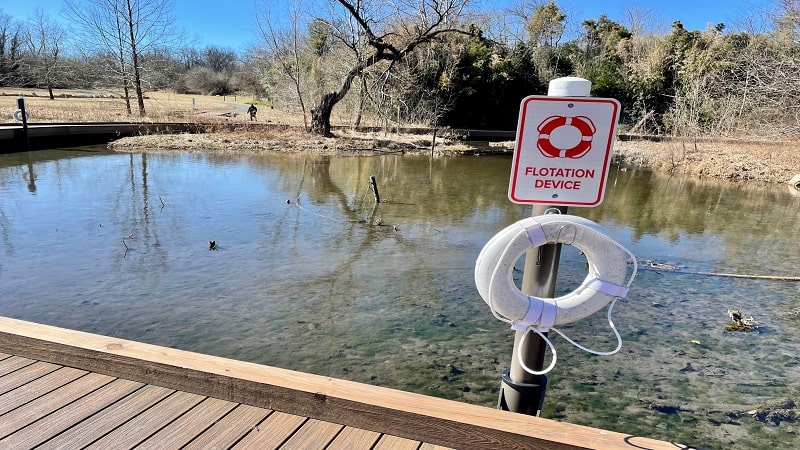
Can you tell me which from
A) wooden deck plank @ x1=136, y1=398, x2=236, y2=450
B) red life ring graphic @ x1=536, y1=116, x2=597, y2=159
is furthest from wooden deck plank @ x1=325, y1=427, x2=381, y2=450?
red life ring graphic @ x1=536, y1=116, x2=597, y2=159

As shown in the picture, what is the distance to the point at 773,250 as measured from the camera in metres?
7.05

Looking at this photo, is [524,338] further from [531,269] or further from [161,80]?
[161,80]

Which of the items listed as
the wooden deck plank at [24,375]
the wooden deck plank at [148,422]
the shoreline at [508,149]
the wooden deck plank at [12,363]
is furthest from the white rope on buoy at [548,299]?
the shoreline at [508,149]

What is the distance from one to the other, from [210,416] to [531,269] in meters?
1.30

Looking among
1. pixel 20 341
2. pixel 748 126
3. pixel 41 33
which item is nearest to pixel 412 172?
pixel 748 126

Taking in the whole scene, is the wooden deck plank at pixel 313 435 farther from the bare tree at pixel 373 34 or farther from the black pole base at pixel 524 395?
the bare tree at pixel 373 34

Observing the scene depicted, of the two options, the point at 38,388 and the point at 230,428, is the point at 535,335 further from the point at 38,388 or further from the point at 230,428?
the point at 38,388

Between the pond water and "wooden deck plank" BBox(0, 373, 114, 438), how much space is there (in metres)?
1.42

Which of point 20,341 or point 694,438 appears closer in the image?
point 20,341

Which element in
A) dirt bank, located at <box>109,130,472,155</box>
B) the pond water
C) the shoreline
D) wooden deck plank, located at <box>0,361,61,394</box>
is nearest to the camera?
wooden deck plank, located at <box>0,361,61,394</box>

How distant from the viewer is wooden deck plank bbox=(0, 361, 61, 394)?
6.52ft

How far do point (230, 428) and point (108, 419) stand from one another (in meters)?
0.45

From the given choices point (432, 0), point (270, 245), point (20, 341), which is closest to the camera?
point (20, 341)

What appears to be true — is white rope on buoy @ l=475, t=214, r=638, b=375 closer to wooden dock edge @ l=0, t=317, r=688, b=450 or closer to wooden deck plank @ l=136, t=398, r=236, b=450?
wooden dock edge @ l=0, t=317, r=688, b=450
